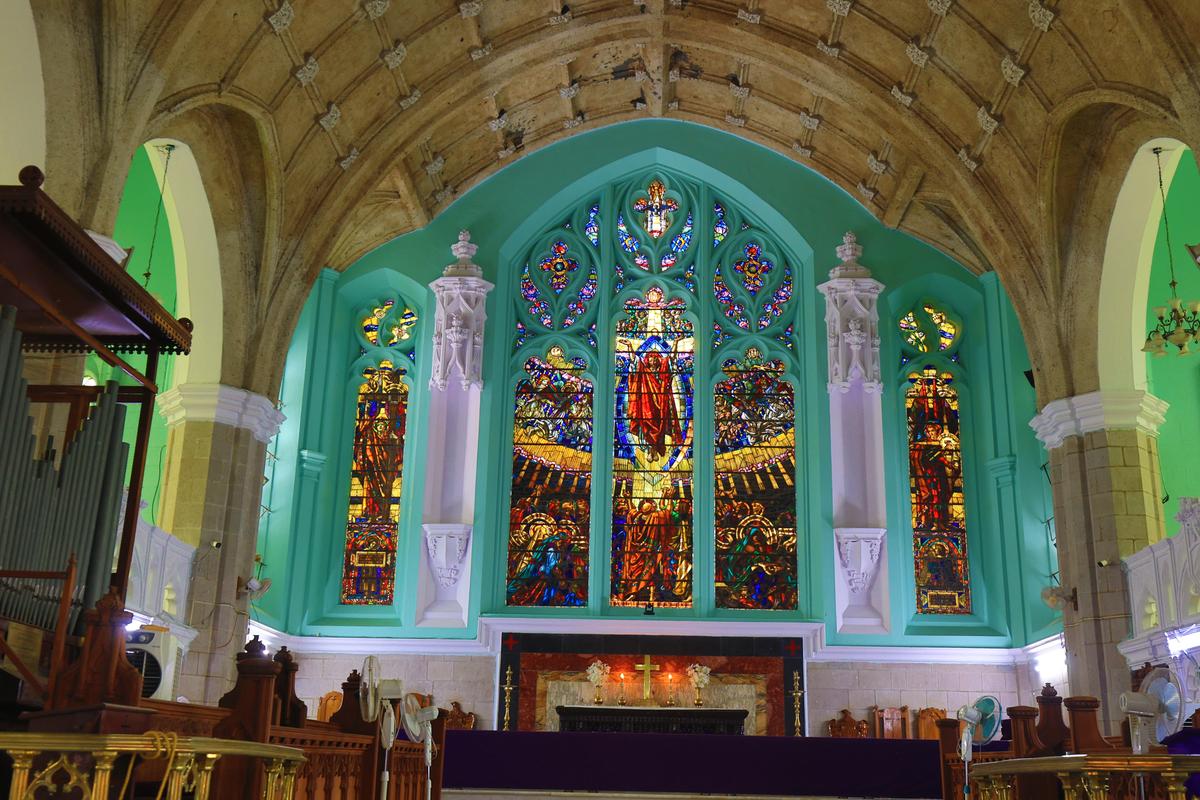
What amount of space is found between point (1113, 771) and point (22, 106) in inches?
382

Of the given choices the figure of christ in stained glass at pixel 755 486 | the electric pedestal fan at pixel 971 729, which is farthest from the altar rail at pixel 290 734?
the figure of christ in stained glass at pixel 755 486

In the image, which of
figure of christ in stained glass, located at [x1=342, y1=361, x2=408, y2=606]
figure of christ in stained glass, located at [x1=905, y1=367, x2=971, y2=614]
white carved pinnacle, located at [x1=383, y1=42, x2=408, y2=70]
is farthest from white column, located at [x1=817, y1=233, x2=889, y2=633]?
white carved pinnacle, located at [x1=383, y1=42, x2=408, y2=70]

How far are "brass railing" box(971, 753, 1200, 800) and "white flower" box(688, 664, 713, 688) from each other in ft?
34.1

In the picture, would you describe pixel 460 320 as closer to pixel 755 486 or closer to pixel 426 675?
pixel 755 486

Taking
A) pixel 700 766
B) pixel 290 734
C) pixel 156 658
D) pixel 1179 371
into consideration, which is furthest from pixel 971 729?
pixel 1179 371

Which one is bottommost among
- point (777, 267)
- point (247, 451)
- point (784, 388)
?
point (247, 451)

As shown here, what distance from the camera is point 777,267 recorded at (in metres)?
19.4

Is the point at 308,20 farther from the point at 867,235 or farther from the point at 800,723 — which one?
the point at 800,723

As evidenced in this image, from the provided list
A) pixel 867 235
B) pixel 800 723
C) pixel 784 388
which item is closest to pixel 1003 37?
pixel 867 235

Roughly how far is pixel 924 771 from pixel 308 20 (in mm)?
9986

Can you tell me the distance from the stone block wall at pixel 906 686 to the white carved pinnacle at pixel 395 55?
951 cm

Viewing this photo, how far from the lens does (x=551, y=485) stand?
18.3 m

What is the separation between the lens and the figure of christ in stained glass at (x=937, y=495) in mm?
17625

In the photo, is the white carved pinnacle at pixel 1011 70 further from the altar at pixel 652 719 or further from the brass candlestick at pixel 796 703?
the altar at pixel 652 719
